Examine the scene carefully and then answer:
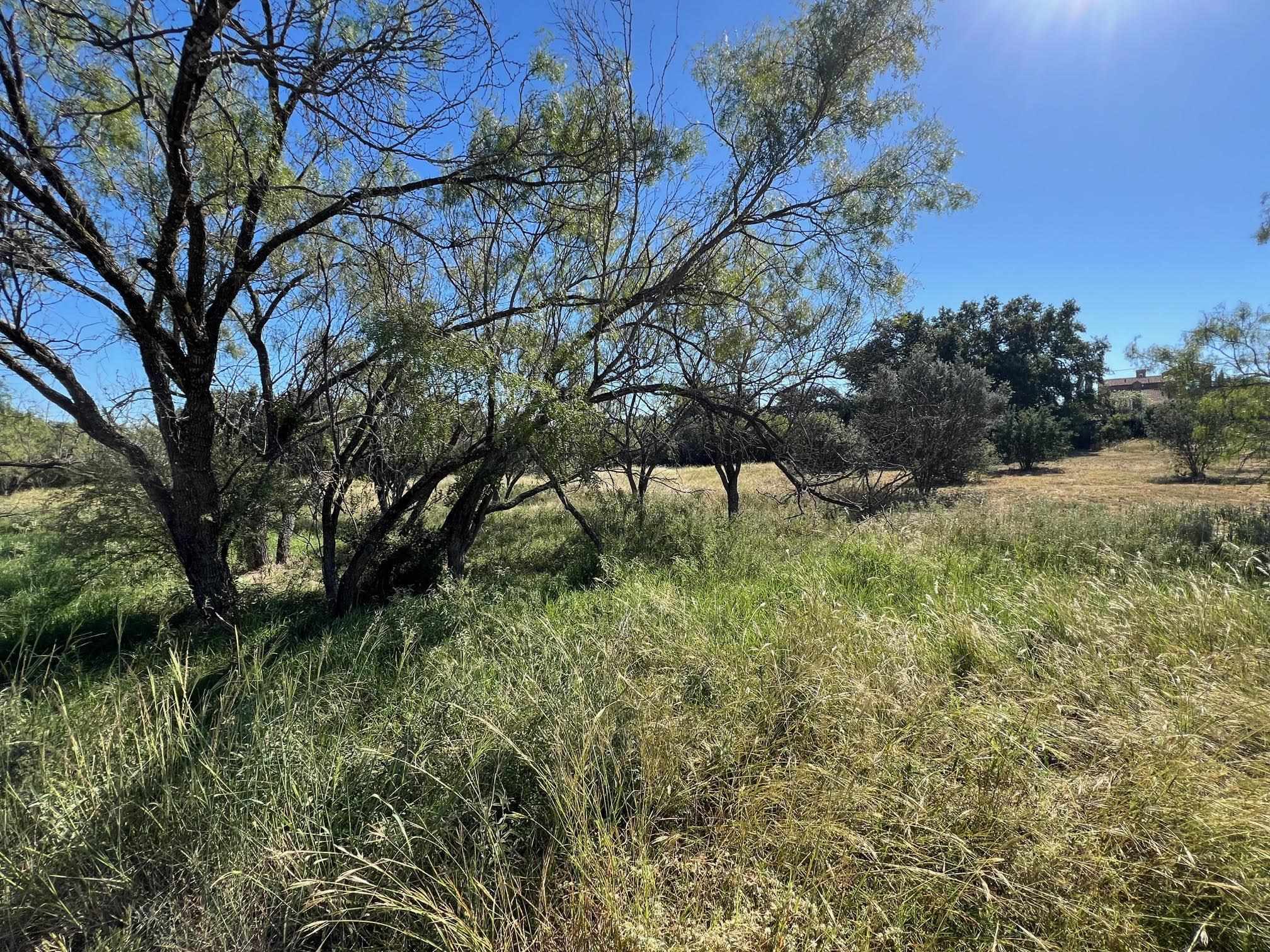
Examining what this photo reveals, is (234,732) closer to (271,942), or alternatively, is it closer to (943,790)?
(271,942)

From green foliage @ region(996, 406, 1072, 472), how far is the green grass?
29234 millimetres

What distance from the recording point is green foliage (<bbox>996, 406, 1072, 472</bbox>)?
2711 cm

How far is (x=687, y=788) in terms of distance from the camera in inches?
79.0

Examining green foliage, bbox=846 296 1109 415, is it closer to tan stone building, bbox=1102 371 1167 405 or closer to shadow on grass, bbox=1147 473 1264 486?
tan stone building, bbox=1102 371 1167 405

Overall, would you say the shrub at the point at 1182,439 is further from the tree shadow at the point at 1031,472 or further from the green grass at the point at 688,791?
the green grass at the point at 688,791

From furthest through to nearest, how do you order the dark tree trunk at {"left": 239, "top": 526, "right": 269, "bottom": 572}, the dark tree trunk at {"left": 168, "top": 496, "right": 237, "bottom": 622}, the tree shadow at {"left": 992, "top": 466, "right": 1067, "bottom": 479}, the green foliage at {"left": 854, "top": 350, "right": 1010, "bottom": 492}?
the tree shadow at {"left": 992, "top": 466, "right": 1067, "bottom": 479} → the green foliage at {"left": 854, "top": 350, "right": 1010, "bottom": 492} → the dark tree trunk at {"left": 239, "top": 526, "right": 269, "bottom": 572} → the dark tree trunk at {"left": 168, "top": 496, "right": 237, "bottom": 622}

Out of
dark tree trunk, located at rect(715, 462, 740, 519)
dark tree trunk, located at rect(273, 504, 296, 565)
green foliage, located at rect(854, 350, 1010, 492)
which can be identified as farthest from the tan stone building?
dark tree trunk, located at rect(273, 504, 296, 565)

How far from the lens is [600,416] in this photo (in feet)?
18.6

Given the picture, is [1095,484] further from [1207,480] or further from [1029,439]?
[1029,439]

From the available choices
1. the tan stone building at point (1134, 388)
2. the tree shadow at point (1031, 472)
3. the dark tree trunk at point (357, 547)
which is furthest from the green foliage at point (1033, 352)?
the dark tree trunk at point (357, 547)

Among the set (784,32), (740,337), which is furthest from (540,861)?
(784,32)

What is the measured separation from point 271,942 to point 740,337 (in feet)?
23.7

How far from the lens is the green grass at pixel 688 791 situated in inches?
60.6

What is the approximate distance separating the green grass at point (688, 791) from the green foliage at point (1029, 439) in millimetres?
29234
